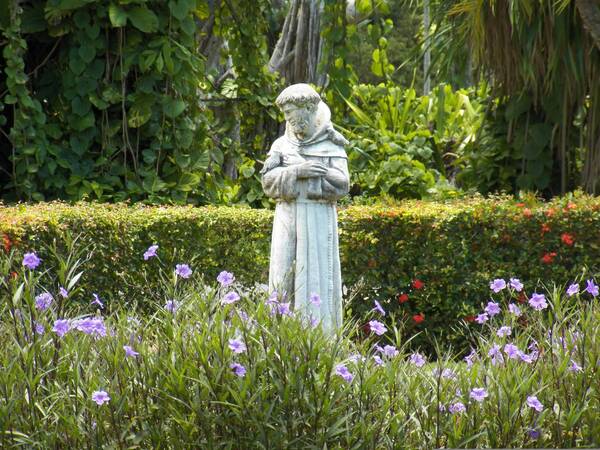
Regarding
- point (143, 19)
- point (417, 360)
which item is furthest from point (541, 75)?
point (417, 360)

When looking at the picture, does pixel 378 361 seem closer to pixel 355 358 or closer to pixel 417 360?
pixel 355 358

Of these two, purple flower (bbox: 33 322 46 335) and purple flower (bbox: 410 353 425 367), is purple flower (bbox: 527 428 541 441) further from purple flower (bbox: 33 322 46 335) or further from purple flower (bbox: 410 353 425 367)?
purple flower (bbox: 33 322 46 335)

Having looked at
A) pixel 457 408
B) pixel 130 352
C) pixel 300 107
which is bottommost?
pixel 457 408

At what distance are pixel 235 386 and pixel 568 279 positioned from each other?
4.66 metres

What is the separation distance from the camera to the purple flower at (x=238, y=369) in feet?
15.0

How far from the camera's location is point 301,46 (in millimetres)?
14633

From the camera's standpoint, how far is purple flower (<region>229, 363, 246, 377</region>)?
4.56 meters

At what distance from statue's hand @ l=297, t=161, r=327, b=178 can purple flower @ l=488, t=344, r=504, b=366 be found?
167cm

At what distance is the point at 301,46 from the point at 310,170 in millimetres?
8406

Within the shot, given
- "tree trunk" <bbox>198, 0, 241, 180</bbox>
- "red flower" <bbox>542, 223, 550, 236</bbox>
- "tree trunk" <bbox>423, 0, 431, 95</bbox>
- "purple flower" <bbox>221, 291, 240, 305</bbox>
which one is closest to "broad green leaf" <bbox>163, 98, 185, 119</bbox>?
"tree trunk" <bbox>198, 0, 241, 180</bbox>

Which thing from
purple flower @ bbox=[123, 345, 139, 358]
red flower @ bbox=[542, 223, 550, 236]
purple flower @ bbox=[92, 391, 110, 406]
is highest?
red flower @ bbox=[542, 223, 550, 236]

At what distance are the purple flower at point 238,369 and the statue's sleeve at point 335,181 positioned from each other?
2106 mm

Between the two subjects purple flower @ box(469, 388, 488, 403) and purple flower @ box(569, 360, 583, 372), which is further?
purple flower @ box(569, 360, 583, 372)

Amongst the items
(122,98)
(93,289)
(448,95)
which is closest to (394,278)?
(93,289)
